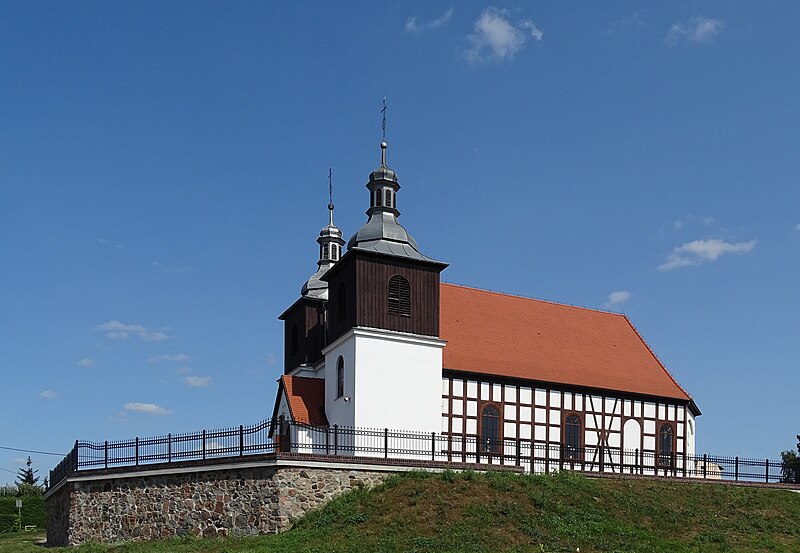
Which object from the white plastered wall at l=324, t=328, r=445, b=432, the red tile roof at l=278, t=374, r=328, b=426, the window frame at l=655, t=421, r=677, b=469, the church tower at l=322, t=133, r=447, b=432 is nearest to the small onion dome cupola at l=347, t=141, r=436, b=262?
the church tower at l=322, t=133, r=447, b=432

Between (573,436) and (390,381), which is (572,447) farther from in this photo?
(390,381)

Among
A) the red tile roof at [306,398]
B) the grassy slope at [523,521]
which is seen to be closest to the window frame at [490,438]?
the red tile roof at [306,398]

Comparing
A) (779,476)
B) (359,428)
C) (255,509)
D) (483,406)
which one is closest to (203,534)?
(255,509)

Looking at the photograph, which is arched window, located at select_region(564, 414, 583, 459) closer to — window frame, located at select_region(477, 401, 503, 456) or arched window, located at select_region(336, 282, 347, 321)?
window frame, located at select_region(477, 401, 503, 456)

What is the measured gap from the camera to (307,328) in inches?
1550

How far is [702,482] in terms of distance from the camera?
32.5m

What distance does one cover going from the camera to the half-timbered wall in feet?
115

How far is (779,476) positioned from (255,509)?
62.5ft

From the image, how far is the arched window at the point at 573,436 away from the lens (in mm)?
36628

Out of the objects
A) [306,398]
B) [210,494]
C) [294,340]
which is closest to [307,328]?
[294,340]

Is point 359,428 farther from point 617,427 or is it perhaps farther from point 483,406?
point 617,427

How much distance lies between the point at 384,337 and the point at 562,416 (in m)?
8.31

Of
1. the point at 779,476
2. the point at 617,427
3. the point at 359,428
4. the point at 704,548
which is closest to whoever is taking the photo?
the point at 704,548

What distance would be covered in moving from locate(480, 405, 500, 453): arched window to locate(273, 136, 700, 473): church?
44mm
